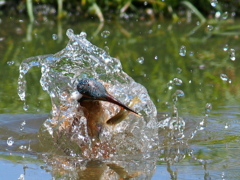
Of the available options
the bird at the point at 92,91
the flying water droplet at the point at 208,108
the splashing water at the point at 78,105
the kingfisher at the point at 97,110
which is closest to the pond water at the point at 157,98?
the flying water droplet at the point at 208,108

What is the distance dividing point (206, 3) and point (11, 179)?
24.7 ft

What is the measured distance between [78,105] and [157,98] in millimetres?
1504

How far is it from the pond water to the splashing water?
124 mm

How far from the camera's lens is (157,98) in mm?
5438

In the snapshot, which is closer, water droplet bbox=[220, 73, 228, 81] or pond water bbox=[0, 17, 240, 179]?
pond water bbox=[0, 17, 240, 179]

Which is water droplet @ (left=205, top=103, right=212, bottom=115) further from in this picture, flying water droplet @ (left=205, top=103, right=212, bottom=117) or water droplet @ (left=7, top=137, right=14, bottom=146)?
water droplet @ (left=7, top=137, right=14, bottom=146)

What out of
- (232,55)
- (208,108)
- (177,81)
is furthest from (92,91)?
(232,55)

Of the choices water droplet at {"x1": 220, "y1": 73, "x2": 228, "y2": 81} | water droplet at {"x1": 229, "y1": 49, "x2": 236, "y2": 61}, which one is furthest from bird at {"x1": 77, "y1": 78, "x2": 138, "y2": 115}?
water droplet at {"x1": 229, "y1": 49, "x2": 236, "y2": 61}

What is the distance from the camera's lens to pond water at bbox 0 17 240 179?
360 centimetres

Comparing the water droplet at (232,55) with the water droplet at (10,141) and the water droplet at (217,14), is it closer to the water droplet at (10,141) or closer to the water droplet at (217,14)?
the water droplet at (217,14)

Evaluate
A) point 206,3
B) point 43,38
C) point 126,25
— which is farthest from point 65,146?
point 206,3

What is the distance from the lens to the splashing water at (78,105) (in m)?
4.04

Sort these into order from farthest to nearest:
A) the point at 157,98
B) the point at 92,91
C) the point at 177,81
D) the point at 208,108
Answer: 1. the point at 177,81
2. the point at 157,98
3. the point at 208,108
4. the point at 92,91

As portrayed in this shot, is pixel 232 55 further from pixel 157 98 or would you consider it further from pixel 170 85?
pixel 157 98
